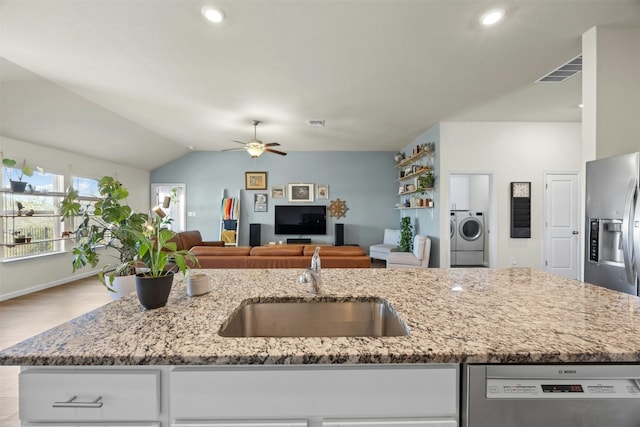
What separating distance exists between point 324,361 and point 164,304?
730 mm

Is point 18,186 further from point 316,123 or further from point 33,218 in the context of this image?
point 316,123

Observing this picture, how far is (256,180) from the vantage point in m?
6.85

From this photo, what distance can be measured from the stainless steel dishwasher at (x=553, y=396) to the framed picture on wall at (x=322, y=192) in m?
6.20

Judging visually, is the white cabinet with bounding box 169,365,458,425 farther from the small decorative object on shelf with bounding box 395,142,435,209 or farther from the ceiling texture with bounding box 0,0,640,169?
the small decorative object on shelf with bounding box 395,142,435,209

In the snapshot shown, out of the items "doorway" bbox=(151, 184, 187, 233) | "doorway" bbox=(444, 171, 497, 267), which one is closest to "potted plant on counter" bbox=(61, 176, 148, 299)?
"doorway" bbox=(444, 171, 497, 267)

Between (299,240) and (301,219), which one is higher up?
(301,219)

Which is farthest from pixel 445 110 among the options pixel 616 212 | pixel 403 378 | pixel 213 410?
pixel 213 410

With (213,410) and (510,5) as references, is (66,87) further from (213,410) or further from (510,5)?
(510,5)

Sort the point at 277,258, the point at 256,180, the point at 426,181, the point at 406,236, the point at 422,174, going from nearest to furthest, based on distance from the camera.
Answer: the point at 277,258, the point at 426,181, the point at 422,174, the point at 406,236, the point at 256,180

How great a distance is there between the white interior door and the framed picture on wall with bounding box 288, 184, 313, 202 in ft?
15.0

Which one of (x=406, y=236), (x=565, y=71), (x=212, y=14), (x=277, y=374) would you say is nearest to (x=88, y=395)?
(x=277, y=374)

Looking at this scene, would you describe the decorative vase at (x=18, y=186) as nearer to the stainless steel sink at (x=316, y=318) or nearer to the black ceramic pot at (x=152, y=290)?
the black ceramic pot at (x=152, y=290)

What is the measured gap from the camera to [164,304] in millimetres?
1099

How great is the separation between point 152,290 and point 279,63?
243 centimetres
